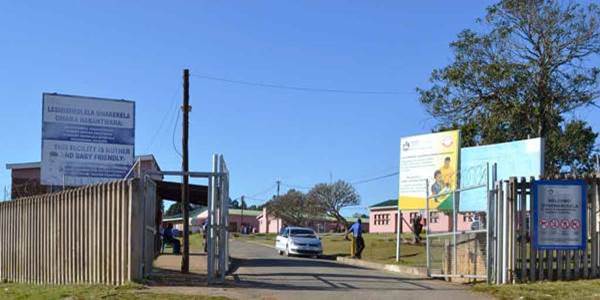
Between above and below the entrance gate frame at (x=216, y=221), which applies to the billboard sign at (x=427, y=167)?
above

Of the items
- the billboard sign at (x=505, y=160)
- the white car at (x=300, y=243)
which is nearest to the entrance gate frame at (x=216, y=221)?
the billboard sign at (x=505, y=160)

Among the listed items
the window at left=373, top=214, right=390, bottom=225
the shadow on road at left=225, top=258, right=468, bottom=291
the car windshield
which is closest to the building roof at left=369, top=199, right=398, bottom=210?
the window at left=373, top=214, right=390, bottom=225

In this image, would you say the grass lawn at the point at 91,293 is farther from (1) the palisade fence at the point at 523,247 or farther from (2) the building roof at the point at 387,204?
(2) the building roof at the point at 387,204

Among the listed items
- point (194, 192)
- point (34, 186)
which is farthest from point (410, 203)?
point (34, 186)

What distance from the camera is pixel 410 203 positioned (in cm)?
2767

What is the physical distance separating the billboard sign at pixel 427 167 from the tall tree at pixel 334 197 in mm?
62993

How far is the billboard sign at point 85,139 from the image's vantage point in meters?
Answer: 23.9

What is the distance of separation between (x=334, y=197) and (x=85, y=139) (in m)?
68.5

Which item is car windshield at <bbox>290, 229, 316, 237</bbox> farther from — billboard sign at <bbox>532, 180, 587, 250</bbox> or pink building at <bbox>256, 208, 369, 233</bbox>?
pink building at <bbox>256, 208, 369, 233</bbox>

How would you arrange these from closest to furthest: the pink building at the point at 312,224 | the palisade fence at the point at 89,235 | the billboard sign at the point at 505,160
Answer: the palisade fence at the point at 89,235
the billboard sign at the point at 505,160
the pink building at the point at 312,224

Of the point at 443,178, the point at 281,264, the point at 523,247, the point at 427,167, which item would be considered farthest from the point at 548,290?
the point at 427,167

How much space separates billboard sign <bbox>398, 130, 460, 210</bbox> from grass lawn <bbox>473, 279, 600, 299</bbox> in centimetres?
1152

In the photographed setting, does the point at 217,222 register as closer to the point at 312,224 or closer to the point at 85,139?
the point at 85,139

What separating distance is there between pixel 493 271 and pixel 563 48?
2156cm
